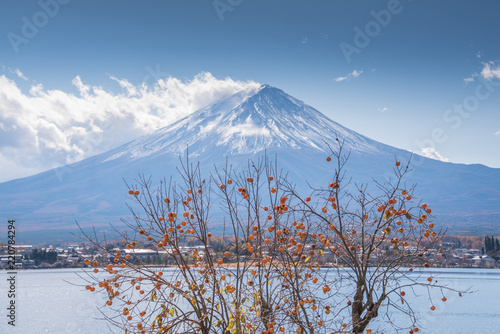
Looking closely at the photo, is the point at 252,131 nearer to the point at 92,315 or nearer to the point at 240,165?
the point at 240,165

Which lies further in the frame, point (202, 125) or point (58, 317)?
point (202, 125)

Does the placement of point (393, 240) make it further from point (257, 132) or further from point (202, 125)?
point (202, 125)

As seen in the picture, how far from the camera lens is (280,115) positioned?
536 ft

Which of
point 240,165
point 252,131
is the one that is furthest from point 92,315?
point 252,131

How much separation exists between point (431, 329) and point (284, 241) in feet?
57.3

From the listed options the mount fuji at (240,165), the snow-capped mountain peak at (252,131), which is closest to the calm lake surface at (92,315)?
the mount fuji at (240,165)

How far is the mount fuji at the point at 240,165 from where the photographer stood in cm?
12031

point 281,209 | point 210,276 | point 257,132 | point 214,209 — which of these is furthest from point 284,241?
point 257,132

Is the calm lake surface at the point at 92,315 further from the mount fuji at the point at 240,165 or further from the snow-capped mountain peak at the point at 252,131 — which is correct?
the snow-capped mountain peak at the point at 252,131

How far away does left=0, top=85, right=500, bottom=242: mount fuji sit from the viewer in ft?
395

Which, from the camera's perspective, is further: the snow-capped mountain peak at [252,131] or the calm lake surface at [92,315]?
the snow-capped mountain peak at [252,131]

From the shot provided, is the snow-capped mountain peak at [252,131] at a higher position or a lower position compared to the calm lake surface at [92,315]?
higher

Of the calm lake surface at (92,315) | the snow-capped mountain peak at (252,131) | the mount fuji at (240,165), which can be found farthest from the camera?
the snow-capped mountain peak at (252,131)

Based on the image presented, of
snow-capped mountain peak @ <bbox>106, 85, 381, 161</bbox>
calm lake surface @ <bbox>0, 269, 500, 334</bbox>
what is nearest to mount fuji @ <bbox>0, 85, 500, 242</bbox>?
snow-capped mountain peak @ <bbox>106, 85, 381, 161</bbox>
